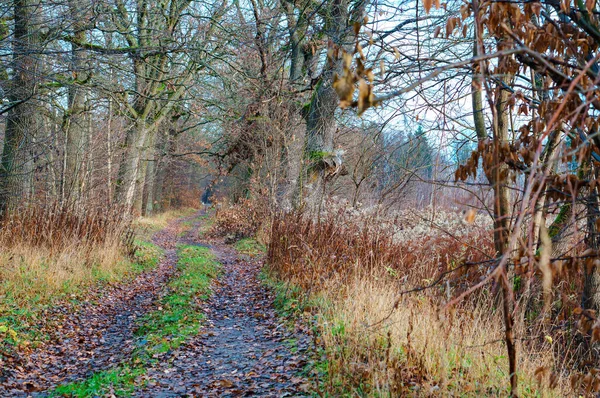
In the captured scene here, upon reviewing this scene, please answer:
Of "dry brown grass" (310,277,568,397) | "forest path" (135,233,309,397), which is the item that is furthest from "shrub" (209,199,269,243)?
"dry brown grass" (310,277,568,397)

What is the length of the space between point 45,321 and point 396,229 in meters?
5.98

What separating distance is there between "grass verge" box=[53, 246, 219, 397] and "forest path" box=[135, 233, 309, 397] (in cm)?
16

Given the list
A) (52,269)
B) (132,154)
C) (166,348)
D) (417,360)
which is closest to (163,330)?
(166,348)

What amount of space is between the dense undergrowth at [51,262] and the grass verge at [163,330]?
1.28 m

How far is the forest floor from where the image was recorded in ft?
16.4

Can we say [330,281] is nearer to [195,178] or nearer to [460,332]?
[460,332]

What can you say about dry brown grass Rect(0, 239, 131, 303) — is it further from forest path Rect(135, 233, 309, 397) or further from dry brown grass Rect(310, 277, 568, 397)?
dry brown grass Rect(310, 277, 568, 397)

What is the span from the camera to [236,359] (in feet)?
19.2

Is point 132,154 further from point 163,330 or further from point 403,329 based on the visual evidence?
point 403,329

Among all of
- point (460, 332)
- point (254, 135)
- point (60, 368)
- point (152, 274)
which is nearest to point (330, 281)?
point (460, 332)

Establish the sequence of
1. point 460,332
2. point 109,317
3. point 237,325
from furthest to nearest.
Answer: point 109,317, point 237,325, point 460,332

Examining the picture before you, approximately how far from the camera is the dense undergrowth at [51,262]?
265 inches

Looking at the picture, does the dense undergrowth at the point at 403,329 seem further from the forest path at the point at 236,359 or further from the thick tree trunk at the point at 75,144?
the thick tree trunk at the point at 75,144

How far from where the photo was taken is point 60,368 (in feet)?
19.1
